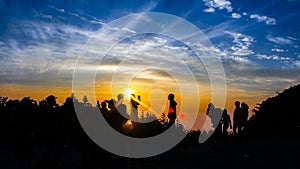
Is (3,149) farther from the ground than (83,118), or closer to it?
closer to it

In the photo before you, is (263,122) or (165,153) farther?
(263,122)

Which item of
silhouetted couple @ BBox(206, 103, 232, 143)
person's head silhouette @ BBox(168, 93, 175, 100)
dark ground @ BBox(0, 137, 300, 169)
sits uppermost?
person's head silhouette @ BBox(168, 93, 175, 100)

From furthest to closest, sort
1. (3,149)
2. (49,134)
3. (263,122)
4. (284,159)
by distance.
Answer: (263,122) < (3,149) < (284,159) < (49,134)

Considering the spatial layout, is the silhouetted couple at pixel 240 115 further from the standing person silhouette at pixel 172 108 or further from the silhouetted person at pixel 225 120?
the standing person silhouette at pixel 172 108

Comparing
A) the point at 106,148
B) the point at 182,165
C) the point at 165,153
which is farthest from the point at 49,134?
the point at 165,153

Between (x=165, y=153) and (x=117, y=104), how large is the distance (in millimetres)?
5029

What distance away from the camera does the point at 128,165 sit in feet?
35.0

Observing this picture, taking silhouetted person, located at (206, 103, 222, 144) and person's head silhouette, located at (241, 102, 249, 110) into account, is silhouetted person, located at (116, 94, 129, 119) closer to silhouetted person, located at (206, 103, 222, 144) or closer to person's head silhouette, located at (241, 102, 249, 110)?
silhouetted person, located at (206, 103, 222, 144)

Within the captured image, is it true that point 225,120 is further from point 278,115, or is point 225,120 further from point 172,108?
point 278,115

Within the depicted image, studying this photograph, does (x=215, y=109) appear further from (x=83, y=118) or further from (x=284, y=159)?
(x=83, y=118)

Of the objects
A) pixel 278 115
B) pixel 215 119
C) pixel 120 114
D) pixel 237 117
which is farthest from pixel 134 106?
pixel 278 115

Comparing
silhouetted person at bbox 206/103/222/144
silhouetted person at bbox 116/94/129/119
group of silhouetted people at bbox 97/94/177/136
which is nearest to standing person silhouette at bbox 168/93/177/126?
group of silhouetted people at bbox 97/94/177/136

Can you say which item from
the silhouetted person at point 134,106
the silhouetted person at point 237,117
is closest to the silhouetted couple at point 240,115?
the silhouetted person at point 237,117

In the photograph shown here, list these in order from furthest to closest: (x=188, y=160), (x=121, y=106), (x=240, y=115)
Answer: (x=240, y=115) < (x=188, y=160) < (x=121, y=106)
